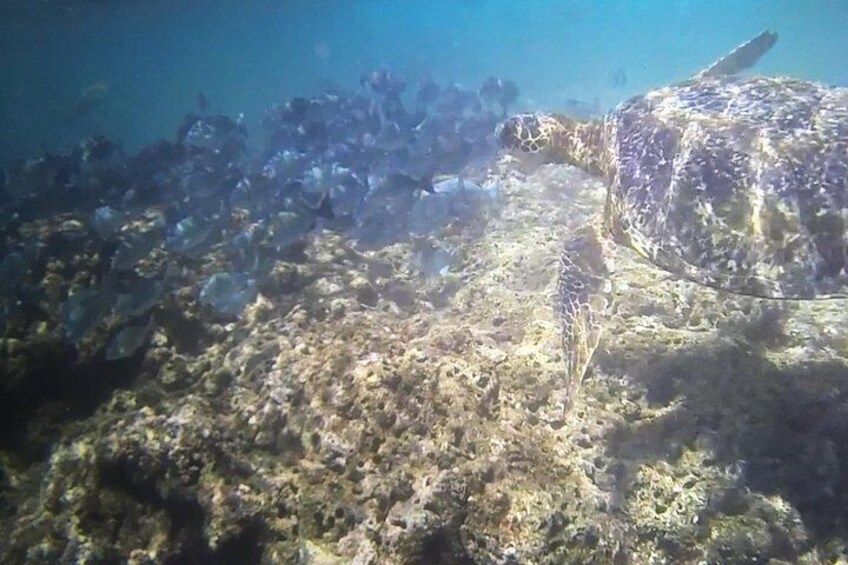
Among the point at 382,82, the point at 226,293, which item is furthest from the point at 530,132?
the point at 382,82

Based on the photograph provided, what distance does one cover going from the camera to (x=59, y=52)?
54438 mm

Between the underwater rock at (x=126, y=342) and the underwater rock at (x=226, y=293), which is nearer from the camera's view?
the underwater rock at (x=126, y=342)

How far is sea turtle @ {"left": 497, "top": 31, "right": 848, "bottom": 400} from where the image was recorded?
3344 mm

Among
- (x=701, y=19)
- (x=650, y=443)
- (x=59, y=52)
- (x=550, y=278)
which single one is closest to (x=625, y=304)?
(x=550, y=278)

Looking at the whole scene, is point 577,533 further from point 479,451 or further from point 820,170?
point 820,170

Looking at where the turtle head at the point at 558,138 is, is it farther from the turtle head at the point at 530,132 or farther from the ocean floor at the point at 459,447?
the ocean floor at the point at 459,447

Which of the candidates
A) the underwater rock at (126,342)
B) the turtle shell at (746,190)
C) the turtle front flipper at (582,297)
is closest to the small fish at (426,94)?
the turtle front flipper at (582,297)

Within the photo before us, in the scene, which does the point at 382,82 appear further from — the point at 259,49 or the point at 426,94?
the point at 259,49

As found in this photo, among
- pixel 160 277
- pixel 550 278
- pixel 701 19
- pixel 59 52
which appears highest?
pixel 701 19

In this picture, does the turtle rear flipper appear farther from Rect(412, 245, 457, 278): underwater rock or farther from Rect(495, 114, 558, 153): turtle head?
Rect(412, 245, 457, 278): underwater rock

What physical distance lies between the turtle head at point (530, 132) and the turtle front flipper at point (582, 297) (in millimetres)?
1098

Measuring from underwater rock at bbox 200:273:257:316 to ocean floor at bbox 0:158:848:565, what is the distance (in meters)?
0.26

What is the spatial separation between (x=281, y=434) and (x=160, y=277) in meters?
2.72

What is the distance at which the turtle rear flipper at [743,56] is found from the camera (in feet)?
22.7
